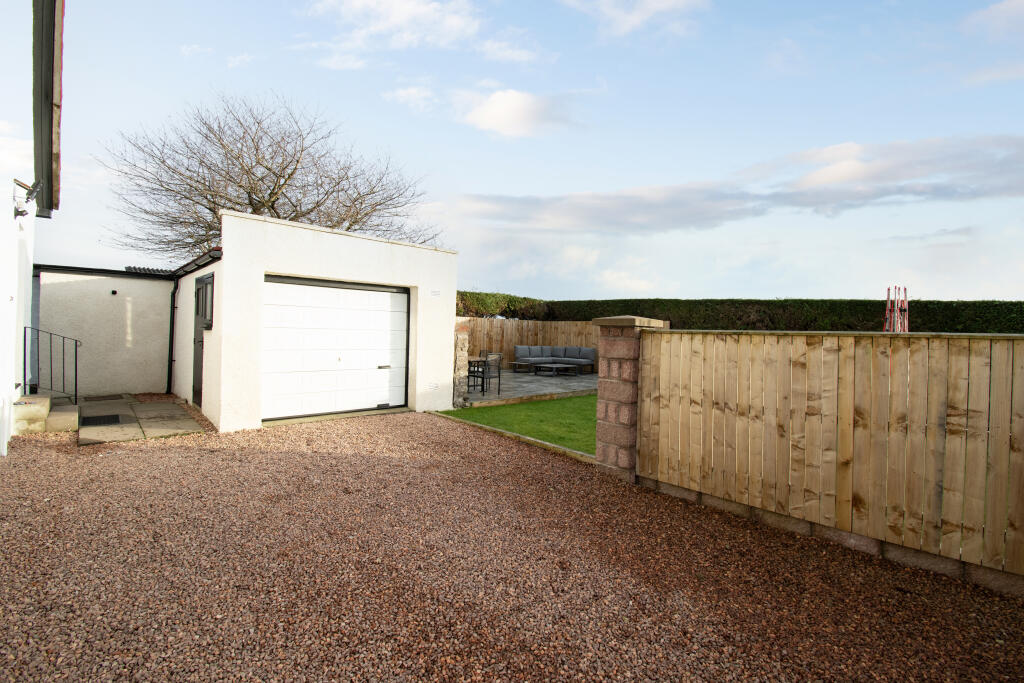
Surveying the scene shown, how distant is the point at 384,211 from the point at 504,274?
16.8 ft

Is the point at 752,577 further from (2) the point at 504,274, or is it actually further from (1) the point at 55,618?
(2) the point at 504,274

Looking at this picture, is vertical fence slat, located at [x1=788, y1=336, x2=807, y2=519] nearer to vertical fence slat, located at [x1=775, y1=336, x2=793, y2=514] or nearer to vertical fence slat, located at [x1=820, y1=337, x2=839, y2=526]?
vertical fence slat, located at [x1=775, y1=336, x2=793, y2=514]

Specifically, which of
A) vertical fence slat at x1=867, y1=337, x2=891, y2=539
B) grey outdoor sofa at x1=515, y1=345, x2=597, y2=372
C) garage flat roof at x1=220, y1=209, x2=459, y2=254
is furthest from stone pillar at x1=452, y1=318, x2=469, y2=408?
grey outdoor sofa at x1=515, y1=345, x2=597, y2=372

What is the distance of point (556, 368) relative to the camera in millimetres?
16594

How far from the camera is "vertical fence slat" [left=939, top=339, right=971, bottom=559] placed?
9.89ft

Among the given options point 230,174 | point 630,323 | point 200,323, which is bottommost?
point 200,323

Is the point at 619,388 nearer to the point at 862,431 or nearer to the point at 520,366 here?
the point at 862,431

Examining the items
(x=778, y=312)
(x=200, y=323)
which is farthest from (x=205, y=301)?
(x=778, y=312)

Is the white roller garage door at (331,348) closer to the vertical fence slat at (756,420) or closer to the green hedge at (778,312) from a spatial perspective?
the vertical fence slat at (756,420)

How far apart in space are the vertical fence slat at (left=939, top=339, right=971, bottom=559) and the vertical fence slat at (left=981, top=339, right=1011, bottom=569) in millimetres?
116

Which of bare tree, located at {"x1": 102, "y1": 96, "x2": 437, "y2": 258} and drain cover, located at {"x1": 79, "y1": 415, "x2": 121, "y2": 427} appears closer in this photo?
drain cover, located at {"x1": 79, "y1": 415, "x2": 121, "y2": 427}

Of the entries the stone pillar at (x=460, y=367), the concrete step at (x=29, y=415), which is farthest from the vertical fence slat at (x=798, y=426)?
the concrete step at (x=29, y=415)

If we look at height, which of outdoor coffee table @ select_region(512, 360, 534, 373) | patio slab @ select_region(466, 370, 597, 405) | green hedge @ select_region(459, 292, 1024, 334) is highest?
green hedge @ select_region(459, 292, 1024, 334)

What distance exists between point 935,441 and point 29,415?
1002 cm
